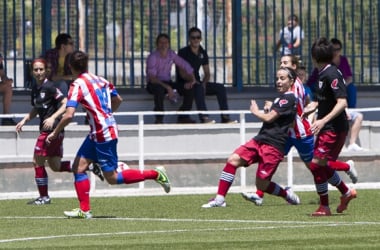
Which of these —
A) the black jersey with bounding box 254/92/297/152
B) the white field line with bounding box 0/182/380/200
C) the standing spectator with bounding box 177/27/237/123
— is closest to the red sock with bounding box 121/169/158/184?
the black jersey with bounding box 254/92/297/152

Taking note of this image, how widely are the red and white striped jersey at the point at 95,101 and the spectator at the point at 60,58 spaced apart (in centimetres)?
653

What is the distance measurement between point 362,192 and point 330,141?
4.20m

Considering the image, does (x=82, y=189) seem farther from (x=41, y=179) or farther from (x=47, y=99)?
(x=41, y=179)

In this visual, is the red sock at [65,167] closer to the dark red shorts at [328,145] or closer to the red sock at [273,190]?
the red sock at [273,190]

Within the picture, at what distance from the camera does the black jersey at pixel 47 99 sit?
18219 mm


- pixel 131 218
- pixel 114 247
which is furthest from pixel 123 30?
pixel 114 247

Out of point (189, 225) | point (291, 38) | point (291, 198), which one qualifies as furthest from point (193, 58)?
point (189, 225)

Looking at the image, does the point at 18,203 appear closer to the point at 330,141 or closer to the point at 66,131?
the point at 66,131

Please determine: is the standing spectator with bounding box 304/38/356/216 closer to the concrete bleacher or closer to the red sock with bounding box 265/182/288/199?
the red sock with bounding box 265/182/288/199

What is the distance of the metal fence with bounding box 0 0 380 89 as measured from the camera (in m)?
23.9

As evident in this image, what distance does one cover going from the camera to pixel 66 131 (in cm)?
2172

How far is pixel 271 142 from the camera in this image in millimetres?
16938

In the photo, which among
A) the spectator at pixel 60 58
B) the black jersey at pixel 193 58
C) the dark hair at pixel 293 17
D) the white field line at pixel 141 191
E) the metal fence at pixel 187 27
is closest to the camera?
the white field line at pixel 141 191

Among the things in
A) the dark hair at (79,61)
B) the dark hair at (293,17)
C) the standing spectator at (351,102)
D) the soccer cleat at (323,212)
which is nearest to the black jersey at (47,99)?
the dark hair at (79,61)
